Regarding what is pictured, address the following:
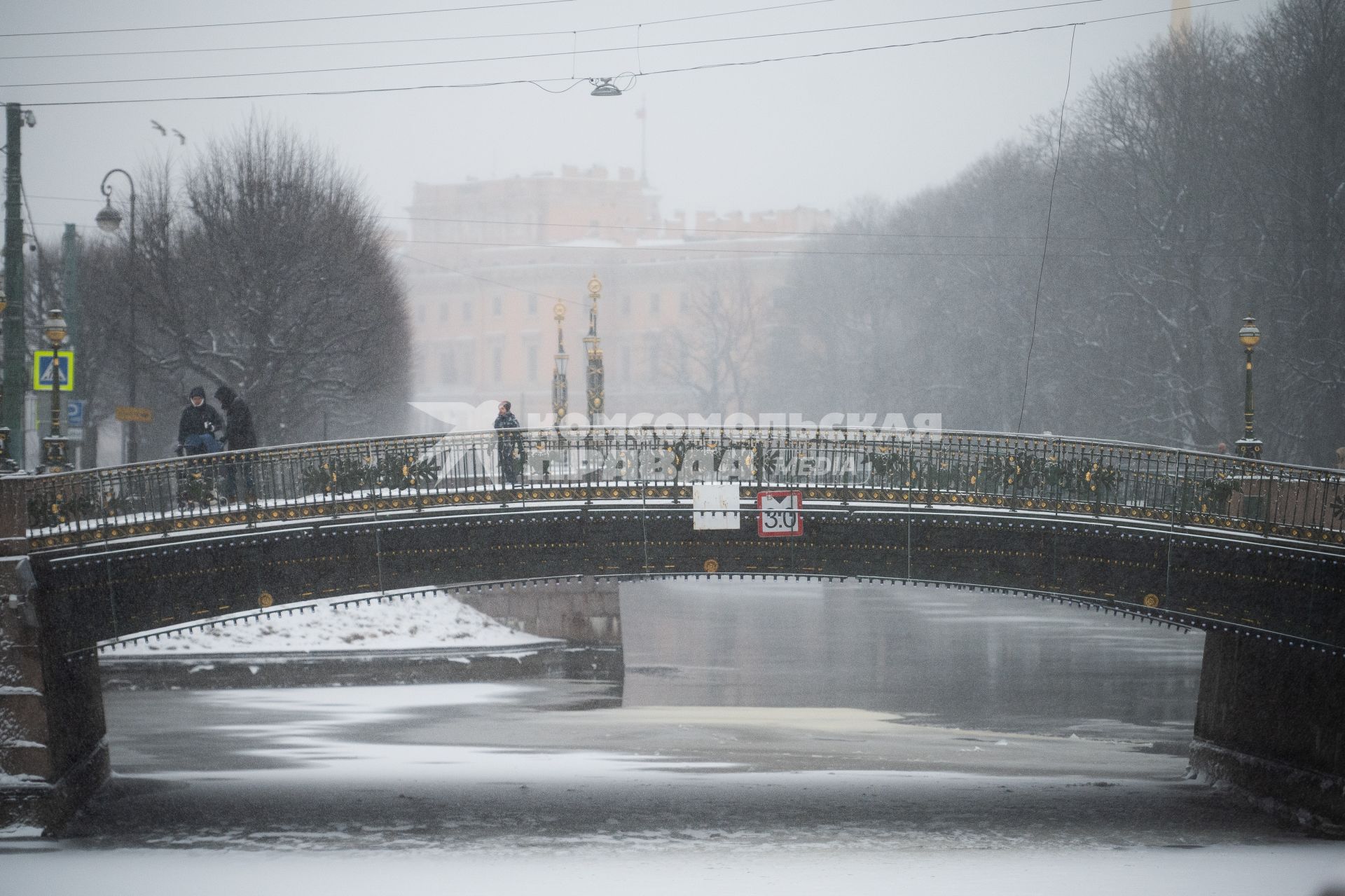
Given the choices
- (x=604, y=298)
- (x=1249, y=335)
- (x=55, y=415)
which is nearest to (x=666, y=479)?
(x=55, y=415)

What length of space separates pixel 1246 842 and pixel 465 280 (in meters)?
126

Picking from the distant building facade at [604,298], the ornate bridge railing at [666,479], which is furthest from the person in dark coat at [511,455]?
the distant building facade at [604,298]

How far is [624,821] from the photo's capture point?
2422 cm

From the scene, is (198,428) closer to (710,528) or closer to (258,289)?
(710,528)

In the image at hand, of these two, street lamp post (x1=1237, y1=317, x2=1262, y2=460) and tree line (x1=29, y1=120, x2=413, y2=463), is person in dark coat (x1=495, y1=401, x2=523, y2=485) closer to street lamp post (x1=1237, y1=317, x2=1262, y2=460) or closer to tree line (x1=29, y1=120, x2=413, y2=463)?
street lamp post (x1=1237, y1=317, x2=1262, y2=460)

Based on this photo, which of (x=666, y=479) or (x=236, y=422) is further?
(x=236, y=422)

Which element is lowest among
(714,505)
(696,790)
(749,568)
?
(696,790)

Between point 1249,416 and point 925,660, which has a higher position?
point 1249,416

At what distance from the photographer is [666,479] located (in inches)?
986

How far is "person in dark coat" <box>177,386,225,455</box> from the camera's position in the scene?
2584 centimetres

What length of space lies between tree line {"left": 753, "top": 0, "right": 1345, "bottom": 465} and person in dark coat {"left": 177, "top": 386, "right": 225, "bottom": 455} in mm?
22461

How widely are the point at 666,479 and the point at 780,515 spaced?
1.76 metres

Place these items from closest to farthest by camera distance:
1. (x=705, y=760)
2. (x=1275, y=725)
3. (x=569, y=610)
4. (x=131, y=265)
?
(x=1275, y=725) < (x=705, y=760) < (x=569, y=610) < (x=131, y=265)

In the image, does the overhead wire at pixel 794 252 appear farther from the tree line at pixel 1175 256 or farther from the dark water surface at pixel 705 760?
the dark water surface at pixel 705 760
